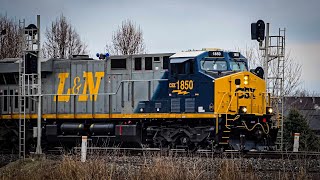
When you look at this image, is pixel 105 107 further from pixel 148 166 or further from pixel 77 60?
pixel 148 166

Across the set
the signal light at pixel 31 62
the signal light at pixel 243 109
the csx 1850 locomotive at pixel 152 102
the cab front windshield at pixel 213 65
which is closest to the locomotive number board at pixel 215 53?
the csx 1850 locomotive at pixel 152 102

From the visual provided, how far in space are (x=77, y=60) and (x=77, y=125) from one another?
2.58 metres

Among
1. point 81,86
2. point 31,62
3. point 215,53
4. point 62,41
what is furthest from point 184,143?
point 62,41

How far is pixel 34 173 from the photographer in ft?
44.8

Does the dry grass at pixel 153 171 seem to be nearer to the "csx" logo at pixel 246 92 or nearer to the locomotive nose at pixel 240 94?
the locomotive nose at pixel 240 94

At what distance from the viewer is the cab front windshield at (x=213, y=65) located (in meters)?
19.6

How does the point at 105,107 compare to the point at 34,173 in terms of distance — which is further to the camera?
the point at 105,107

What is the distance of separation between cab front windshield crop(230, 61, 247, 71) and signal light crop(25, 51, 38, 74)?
6.98 meters

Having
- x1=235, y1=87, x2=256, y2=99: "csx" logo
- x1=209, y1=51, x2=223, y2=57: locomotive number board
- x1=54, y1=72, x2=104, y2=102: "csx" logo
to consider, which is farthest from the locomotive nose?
x1=54, y1=72, x2=104, y2=102: "csx" logo

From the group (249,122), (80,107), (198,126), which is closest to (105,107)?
(80,107)

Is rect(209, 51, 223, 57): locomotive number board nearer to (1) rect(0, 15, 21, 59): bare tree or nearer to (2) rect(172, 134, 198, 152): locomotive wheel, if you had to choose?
(2) rect(172, 134, 198, 152): locomotive wheel

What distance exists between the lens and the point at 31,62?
2111cm

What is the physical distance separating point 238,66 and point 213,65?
110 centimetres

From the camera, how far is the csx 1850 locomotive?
1933cm
